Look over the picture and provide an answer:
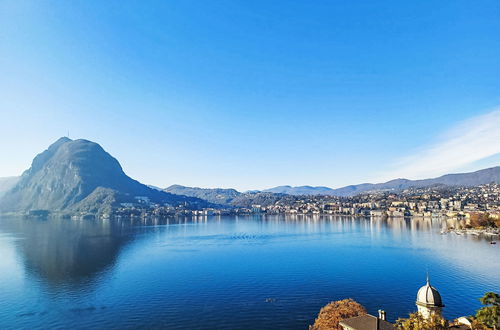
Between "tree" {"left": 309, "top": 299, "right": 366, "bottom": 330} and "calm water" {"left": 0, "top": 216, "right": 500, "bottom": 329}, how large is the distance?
497cm

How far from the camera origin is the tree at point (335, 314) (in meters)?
32.2

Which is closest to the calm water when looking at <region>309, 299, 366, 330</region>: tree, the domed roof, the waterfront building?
<region>309, 299, 366, 330</region>: tree

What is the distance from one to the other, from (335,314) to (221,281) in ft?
111

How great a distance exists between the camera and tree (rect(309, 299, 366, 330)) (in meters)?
32.2

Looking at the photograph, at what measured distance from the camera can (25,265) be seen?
75500mm

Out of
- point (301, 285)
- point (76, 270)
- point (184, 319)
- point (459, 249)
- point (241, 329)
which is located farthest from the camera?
point (459, 249)

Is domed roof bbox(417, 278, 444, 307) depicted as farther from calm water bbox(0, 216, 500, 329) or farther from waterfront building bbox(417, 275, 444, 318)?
calm water bbox(0, 216, 500, 329)

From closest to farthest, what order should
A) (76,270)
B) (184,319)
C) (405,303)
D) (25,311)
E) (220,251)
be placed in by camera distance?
(184,319) → (25,311) → (405,303) → (76,270) → (220,251)

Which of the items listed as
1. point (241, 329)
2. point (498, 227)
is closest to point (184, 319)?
point (241, 329)

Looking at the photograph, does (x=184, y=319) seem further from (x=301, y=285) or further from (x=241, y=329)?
(x=301, y=285)

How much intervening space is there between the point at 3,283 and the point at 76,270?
13.5 metres

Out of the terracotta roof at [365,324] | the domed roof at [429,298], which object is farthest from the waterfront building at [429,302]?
the terracotta roof at [365,324]

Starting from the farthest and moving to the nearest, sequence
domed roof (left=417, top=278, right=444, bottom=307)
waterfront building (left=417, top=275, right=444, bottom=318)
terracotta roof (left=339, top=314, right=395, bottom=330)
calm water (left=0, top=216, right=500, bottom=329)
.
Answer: calm water (left=0, top=216, right=500, bottom=329) < domed roof (left=417, top=278, right=444, bottom=307) < waterfront building (left=417, top=275, right=444, bottom=318) < terracotta roof (left=339, top=314, right=395, bottom=330)

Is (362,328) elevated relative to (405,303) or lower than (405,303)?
elevated
